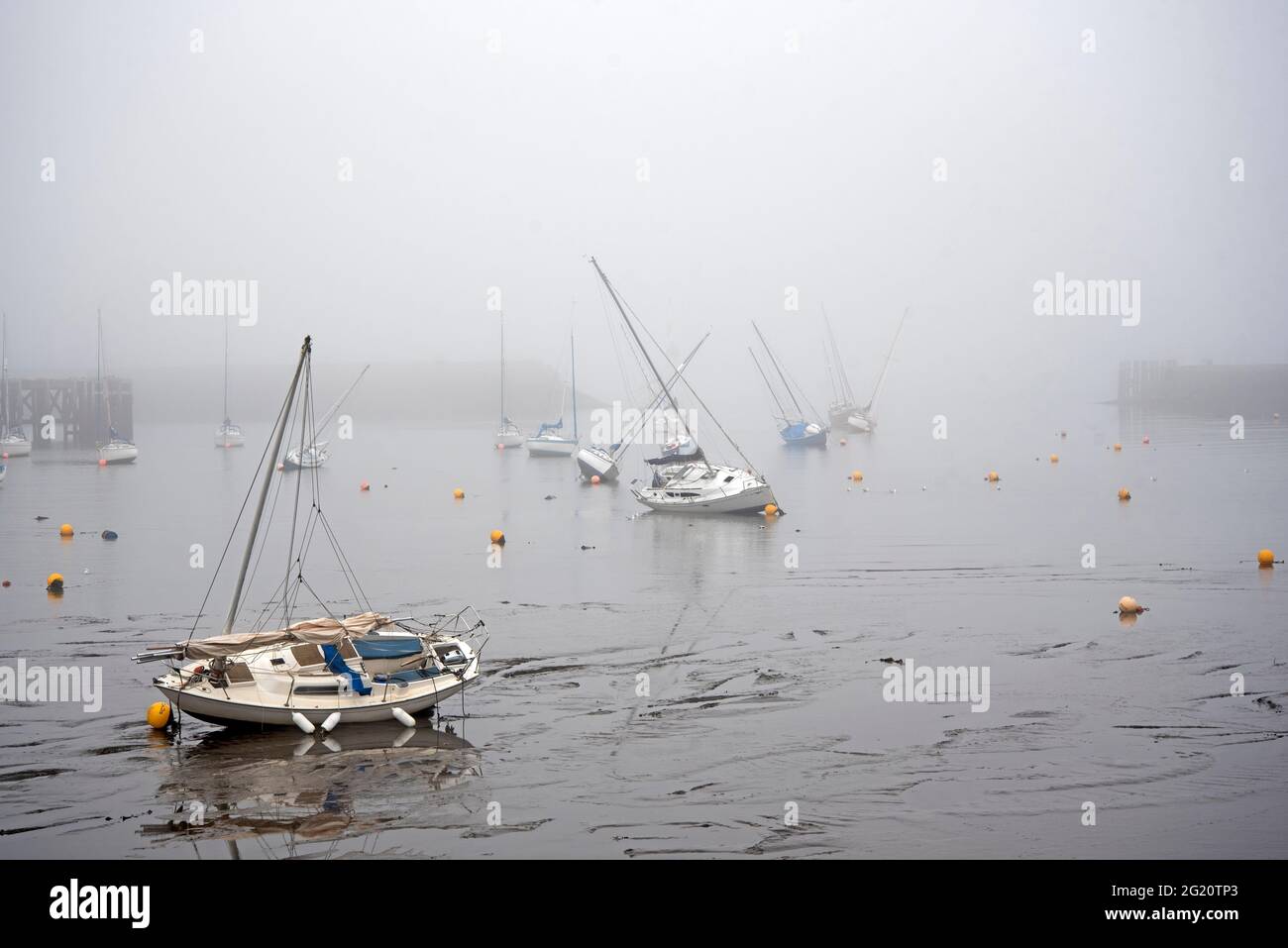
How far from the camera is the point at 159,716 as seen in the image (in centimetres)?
3019

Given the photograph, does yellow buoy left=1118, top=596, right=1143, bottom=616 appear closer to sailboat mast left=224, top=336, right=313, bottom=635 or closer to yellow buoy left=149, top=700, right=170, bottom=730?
sailboat mast left=224, top=336, right=313, bottom=635

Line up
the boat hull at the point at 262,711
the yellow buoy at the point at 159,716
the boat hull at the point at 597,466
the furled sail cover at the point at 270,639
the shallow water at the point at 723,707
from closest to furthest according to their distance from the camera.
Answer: the shallow water at the point at 723,707
the boat hull at the point at 262,711
the furled sail cover at the point at 270,639
the yellow buoy at the point at 159,716
the boat hull at the point at 597,466

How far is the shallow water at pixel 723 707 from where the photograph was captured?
78.6 ft

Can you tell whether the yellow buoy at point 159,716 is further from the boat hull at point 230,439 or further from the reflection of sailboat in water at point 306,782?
the boat hull at point 230,439

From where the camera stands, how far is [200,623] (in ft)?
150

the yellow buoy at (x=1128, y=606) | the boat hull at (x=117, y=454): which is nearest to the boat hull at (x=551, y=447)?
the boat hull at (x=117, y=454)

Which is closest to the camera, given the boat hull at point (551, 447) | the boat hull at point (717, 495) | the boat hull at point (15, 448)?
the boat hull at point (717, 495)

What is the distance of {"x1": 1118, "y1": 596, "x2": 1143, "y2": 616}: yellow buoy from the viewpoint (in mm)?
45250

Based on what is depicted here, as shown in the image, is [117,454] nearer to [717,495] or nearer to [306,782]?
[717,495]

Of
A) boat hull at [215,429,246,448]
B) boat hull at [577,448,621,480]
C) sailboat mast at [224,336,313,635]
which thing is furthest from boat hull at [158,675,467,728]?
boat hull at [215,429,246,448]

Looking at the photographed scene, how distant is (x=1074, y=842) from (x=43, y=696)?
26540 millimetres

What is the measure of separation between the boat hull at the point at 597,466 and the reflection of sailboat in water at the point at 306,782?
81943mm
